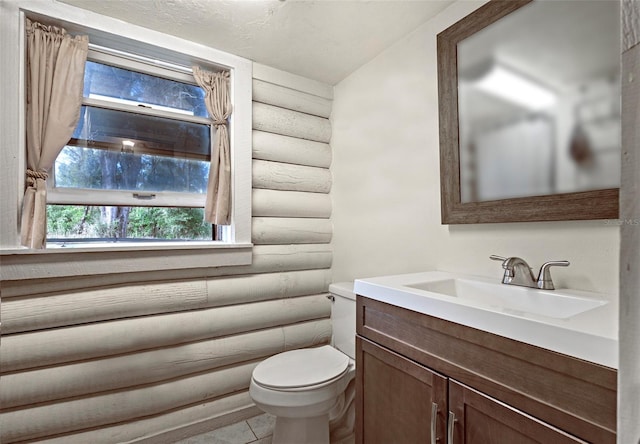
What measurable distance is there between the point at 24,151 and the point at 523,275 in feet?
7.44

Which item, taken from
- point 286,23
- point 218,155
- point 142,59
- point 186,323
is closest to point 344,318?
point 186,323

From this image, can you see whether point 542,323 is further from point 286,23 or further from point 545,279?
point 286,23

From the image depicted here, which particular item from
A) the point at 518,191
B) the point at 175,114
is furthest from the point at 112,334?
the point at 518,191

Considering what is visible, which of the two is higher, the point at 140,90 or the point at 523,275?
the point at 140,90

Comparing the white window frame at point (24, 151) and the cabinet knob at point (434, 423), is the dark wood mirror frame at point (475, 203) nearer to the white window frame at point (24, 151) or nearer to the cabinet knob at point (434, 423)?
the cabinet knob at point (434, 423)

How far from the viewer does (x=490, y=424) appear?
0.88 m

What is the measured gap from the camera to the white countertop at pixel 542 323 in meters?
0.70

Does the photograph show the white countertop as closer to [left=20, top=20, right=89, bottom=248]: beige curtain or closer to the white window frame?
the white window frame

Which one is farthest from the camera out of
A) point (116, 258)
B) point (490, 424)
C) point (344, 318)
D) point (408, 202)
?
point (344, 318)

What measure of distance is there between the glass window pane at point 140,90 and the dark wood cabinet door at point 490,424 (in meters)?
2.06

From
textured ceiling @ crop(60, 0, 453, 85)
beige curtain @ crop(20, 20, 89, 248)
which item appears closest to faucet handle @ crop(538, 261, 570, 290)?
textured ceiling @ crop(60, 0, 453, 85)

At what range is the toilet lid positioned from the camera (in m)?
1.52

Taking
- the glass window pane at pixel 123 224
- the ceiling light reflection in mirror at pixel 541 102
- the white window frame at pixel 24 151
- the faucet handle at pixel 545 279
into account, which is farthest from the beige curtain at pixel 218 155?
the faucet handle at pixel 545 279

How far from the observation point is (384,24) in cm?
177
